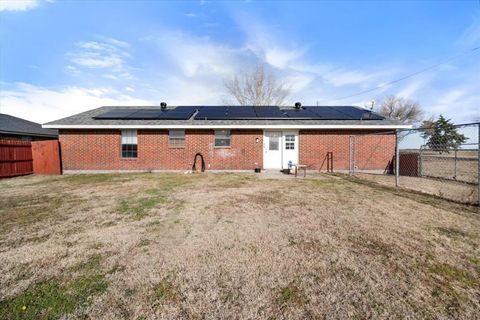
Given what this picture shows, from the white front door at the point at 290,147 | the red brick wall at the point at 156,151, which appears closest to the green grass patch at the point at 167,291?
the red brick wall at the point at 156,151

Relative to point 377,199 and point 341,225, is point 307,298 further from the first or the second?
point 377,199

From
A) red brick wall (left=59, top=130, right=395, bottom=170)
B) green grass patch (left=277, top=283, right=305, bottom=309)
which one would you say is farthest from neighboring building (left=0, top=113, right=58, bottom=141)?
green grass patch (left=277, top=283, right=305, bottom=309)

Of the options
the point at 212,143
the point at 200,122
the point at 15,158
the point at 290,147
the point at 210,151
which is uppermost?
the point at 200,122

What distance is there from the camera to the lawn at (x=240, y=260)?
2.16m

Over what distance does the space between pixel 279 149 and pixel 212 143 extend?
385 cm

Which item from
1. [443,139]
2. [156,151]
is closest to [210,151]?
[156,151]

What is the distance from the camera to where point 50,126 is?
1189 centimetres

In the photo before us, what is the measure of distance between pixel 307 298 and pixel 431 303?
1221 millimetres

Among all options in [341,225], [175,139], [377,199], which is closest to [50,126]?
[175,139]

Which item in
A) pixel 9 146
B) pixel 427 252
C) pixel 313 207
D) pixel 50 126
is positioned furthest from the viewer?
pixel 50 126

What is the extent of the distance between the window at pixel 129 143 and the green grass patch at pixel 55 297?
414 inches

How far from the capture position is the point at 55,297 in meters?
2.29

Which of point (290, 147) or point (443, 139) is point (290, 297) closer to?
point (290, 147)

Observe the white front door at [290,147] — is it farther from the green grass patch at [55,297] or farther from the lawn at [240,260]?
the green grass patch at [55,297]
